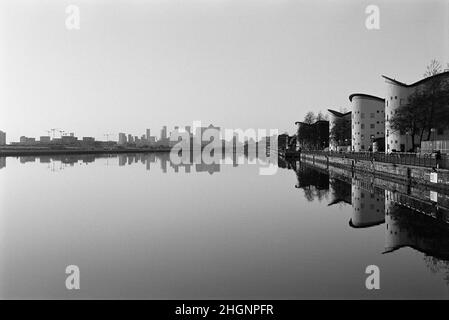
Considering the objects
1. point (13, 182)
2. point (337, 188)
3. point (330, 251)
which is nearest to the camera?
point (330, 251)

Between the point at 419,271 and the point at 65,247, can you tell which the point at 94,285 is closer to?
the point at 65,247

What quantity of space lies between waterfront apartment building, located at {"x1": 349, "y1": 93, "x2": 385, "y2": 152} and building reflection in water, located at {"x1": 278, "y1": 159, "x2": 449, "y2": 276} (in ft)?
147

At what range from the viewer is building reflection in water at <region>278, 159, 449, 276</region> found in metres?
14.9

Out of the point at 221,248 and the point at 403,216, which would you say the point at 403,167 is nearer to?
the point at 403,216

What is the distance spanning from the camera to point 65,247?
1599cm

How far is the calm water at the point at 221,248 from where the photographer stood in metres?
11.2

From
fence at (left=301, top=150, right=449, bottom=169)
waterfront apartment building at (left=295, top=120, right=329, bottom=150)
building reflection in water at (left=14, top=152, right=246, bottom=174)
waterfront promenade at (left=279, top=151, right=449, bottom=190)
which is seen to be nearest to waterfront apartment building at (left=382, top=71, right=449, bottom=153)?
waterfront promenade at (left=279, top=151, right=449, bottom=190)

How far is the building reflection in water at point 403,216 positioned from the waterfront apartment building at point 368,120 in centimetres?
4474

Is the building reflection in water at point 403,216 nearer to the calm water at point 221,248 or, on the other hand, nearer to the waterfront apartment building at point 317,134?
the calm water at point 221,248

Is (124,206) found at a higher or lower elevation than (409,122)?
lower

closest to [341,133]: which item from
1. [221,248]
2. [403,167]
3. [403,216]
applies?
[403,167]

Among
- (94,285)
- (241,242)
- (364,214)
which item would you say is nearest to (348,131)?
(364,214)

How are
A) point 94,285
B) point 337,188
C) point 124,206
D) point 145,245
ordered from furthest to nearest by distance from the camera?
point 337,188 → point 124,206 → point 145,245 → point 94,285
